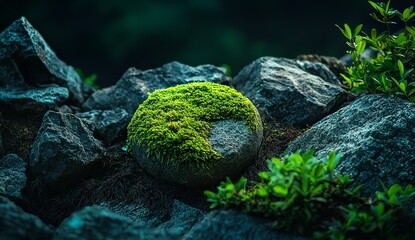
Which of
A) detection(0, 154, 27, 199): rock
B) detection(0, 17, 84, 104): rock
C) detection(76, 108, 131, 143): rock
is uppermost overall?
detection(0, 17, 84, 104): rock

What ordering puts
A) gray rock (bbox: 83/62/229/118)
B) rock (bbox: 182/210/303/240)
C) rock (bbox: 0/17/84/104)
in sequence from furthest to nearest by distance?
gray rock (bbox: 83/62/229/118), rock (bbox: 0/17/84/104), rock (bbox: 182/210/303/240)

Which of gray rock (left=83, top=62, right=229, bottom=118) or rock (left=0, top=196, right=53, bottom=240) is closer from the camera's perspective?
rock (left=0, top=196, right=53, bottom=240)

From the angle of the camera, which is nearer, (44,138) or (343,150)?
(343,150)

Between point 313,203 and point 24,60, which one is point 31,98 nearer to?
point 24,60

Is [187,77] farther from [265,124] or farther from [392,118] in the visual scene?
[392,118]

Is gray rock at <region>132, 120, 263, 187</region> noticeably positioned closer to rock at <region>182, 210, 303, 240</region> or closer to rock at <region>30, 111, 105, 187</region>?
rock at <region>30, 111, 105, 187</region>

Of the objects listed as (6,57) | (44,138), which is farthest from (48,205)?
(6,57)

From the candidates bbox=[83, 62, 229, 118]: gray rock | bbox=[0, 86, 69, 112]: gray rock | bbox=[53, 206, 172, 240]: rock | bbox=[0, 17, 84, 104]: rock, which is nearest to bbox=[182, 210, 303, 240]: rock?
bbox=[53, 206, 172, 240]: rock
